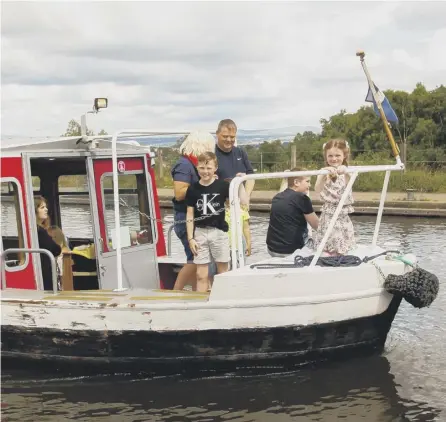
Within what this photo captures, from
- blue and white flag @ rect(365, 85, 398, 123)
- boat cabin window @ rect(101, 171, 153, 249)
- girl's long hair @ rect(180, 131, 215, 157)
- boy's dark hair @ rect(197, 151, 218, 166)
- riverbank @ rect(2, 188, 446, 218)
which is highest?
blue and white flag @ rect(365, 85, 398, 123)

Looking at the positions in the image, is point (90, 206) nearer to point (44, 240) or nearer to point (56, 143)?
point (44, 240)

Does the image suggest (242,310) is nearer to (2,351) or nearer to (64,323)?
(64,323)

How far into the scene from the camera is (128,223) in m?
7.98

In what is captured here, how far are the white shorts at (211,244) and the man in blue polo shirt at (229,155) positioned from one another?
1.98 ft

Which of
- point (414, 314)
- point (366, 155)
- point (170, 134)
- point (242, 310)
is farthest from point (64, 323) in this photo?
point (366, 155)

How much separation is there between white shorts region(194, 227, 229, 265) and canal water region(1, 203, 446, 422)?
1155 millimetres

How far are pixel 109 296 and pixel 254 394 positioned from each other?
1.67m

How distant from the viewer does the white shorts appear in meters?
7.11

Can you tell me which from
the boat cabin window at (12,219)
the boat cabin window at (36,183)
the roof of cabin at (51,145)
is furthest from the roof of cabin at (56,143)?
the boat cabin window at (36,183)

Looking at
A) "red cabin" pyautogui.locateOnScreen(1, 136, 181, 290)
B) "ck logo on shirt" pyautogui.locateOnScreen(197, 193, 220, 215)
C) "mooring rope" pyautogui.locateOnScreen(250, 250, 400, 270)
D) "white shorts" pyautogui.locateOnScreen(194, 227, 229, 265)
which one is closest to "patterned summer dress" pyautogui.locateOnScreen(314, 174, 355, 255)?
"mooring rope" pyautogui.locateOnScreen(250, 250, 400, 270)

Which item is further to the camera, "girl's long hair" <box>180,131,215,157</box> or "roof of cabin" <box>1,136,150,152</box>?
"roof of cabin" <box>1,136,150,152</box>

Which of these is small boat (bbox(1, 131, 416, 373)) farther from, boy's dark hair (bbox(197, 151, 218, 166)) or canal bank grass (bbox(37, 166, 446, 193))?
canal bank grass (bbox(37, 166, 446, 193))

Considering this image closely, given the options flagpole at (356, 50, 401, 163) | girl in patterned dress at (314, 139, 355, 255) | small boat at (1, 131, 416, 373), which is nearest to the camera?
small boat at (1, 131, 416, 373)

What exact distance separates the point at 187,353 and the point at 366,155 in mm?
20274
